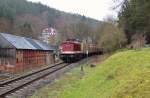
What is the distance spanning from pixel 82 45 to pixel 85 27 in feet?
210

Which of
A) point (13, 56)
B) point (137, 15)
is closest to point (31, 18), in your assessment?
point (137, 15)

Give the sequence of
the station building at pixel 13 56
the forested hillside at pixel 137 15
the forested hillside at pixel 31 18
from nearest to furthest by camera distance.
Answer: the station building at pixel 13 56
the forested hillside at pixel 137 15
the forested hillside at pixel 31 18

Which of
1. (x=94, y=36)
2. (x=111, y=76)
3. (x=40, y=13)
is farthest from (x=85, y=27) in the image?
(x=111, y=76)

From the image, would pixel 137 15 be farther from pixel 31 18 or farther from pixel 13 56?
pixel 31 18

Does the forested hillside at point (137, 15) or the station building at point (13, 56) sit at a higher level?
the forested hillside at point (137, 15)

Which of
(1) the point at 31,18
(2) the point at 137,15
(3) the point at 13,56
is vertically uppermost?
(1) the point at 31,18

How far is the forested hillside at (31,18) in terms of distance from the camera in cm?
11638

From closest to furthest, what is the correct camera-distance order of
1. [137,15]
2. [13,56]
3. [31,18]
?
1. [13,56]
2. [137,15]
3. [31,18]

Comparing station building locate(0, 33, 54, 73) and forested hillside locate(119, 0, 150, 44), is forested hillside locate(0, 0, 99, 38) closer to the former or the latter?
forested hillside locate(119, 0, 150, 44)

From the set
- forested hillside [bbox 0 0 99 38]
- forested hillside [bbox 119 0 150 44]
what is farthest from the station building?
Answer: forested hillside [bbox 0 0 99 38]

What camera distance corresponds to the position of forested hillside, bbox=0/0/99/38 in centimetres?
11638

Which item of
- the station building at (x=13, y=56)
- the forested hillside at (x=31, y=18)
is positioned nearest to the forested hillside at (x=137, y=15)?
the station building at (x=13, y=56)

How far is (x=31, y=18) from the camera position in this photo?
157500mm

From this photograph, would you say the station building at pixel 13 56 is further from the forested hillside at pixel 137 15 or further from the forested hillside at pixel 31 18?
the forested hillside at pixel 31 18
